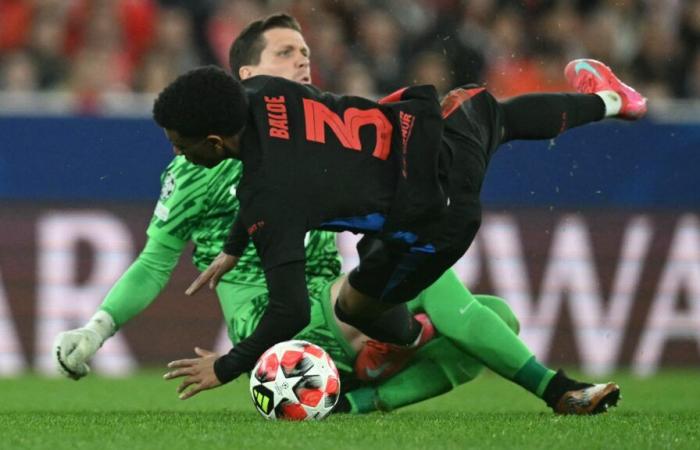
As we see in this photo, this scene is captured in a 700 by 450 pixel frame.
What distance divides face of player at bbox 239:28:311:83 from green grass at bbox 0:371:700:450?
1642mm

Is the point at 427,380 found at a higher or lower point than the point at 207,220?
lower

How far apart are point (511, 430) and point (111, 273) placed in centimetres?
480

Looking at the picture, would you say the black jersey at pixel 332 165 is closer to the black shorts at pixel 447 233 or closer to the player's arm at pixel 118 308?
the black shorts at pixel 447 233

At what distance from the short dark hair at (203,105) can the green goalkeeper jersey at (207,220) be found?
155cm

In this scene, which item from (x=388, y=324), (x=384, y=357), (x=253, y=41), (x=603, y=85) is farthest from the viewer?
(x=253, y=41)

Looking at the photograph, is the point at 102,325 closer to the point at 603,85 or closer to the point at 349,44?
the point at 603,85

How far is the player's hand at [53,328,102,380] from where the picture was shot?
20.5 feet

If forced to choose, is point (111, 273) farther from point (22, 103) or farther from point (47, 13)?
point (47, 13)

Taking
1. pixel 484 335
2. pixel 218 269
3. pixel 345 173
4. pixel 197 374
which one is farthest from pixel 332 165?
pixel 484 335

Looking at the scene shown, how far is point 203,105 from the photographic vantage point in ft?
17.4

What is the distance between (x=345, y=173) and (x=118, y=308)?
1673 millimetres

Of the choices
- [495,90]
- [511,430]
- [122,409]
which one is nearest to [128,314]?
[122,409]

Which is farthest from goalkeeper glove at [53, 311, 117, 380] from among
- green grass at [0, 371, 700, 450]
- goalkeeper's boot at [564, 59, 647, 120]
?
goalkeeper's boot at [564, 59, 647, 120]

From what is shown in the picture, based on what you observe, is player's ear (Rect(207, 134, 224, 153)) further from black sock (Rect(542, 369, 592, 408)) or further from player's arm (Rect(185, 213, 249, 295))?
black sock (Rect(542, 369, 592, 408))
